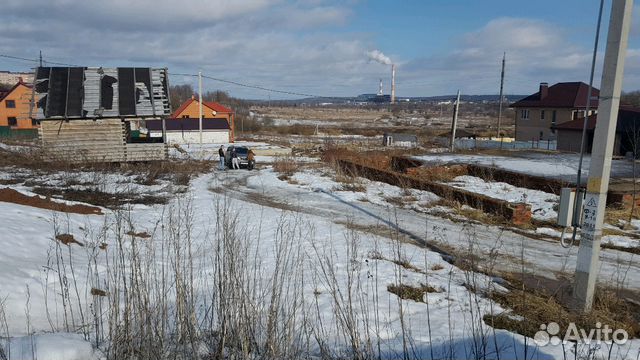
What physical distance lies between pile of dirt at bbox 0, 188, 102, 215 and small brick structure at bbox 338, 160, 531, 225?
34.7 feet

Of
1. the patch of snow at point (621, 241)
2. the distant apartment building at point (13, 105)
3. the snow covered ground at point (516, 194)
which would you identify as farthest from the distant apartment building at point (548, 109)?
the distant apartment building at point (13, 105)

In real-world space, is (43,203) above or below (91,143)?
below

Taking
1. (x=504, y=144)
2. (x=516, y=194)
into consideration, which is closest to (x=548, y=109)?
(x=504, y=144)

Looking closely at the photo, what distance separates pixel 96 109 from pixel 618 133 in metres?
36.1

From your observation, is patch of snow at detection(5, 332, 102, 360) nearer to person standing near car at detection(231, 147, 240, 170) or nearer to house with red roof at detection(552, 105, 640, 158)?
person standing near car at detection(231, 147, 240, 170)

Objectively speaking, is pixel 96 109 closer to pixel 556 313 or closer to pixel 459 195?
pixel 459 195

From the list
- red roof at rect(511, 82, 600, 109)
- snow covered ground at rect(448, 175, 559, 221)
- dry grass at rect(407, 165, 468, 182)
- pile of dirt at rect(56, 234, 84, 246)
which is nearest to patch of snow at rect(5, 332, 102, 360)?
pile of dirt at rect(56, 234, 84, 246)

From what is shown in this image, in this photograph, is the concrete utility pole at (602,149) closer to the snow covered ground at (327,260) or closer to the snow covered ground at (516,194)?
the snow covered ground at (327,260)

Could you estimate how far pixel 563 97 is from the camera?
53.5 meters

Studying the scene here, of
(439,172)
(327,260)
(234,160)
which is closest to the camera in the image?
(327,260)

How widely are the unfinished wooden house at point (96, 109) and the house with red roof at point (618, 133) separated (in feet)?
91.6

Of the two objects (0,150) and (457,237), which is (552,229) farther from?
(0,150)

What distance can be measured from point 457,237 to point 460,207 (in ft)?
11.5

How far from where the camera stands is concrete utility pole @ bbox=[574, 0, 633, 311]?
5.74 m
